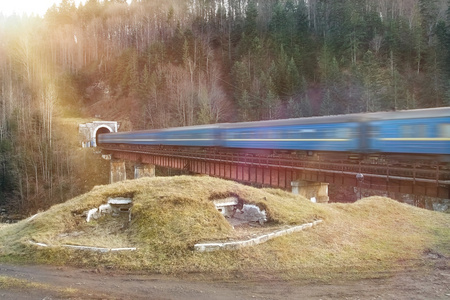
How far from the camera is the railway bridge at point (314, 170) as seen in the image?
1509 centimetres

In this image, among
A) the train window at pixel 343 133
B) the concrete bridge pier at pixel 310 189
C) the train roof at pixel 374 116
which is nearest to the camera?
the train roof at pixel 374 116

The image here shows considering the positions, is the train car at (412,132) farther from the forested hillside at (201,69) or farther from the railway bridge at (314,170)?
the forested hillside at (201,69)

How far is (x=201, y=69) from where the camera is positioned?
6694cm

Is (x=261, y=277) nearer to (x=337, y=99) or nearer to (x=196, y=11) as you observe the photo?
(x=337, y=99)

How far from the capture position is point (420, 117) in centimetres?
1566

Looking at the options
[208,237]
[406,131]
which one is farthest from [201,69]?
[208,237]

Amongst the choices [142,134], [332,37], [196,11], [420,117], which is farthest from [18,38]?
[420,117]

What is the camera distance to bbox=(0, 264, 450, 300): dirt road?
9.02 m

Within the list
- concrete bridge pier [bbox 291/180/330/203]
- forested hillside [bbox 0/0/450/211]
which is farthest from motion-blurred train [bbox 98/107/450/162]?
forested hillside [bbox 0/0/450/211]

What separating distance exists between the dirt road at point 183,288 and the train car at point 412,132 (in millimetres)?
6408

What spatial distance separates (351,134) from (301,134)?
11.7 feet

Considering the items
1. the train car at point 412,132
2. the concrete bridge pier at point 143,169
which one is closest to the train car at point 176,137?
the concrete bridge pier at point 143,169

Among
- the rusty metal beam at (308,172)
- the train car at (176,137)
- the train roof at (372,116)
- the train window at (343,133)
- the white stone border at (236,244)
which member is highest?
the train roof at (372,116)

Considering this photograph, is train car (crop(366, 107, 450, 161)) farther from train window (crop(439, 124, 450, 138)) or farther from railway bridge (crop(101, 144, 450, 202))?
railway bridge (crop(101, 144, 450, 202))
